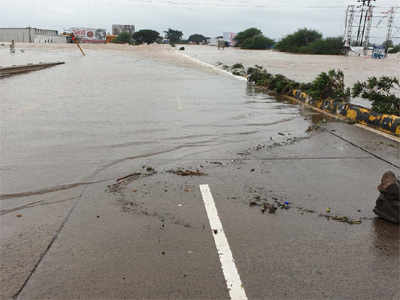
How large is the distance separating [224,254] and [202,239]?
0.35 meters

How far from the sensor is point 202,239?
390 centimetres

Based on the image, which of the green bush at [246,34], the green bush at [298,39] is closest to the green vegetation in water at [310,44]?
the green bush at [298,39]

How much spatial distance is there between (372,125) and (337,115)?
5.35 feet

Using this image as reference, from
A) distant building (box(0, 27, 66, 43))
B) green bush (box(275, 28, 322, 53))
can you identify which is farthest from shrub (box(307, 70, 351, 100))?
distant building (box(0, 27, 66, 43))

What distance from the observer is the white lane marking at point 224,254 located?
311 cm

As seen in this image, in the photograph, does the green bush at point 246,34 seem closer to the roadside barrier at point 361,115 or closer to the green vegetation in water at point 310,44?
the green vegetation in water at point 310,44

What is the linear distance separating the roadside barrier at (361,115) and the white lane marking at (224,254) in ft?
17.5

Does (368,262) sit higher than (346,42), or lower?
lower

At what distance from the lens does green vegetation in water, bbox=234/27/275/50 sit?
11988cm

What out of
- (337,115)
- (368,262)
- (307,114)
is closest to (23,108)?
(307,114)

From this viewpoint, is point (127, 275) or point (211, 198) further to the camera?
point (211, 198)

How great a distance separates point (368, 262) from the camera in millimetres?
3545

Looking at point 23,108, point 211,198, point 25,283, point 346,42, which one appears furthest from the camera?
point 346,42

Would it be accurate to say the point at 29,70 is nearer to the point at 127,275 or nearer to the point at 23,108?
the point at 23,108
